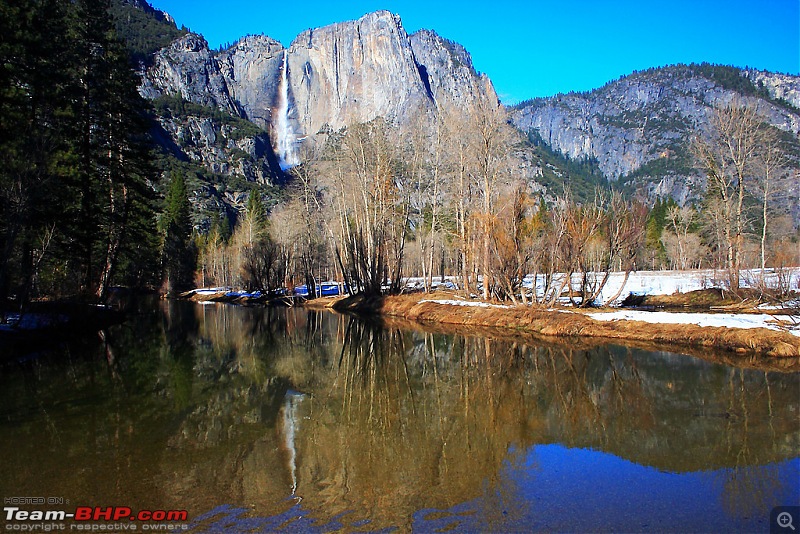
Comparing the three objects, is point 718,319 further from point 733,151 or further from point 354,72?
point 354,72

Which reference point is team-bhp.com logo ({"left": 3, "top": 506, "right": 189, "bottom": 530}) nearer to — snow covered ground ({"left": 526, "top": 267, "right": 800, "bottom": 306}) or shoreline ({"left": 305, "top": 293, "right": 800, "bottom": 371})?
shoreline ({"left": 305, "top": 293, "right": 800, "bottom": 371})

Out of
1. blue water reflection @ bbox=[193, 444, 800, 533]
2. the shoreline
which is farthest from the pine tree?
blue water reflection @ bbox=[193, 444, 800, 533]

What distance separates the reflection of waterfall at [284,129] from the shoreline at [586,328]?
154 m

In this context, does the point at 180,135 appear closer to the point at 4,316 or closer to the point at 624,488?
the point at 4,316

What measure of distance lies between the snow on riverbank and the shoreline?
1.18 feet

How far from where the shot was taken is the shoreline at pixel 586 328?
14.8 m

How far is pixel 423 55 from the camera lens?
188000mm

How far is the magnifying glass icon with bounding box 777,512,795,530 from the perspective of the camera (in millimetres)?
4984

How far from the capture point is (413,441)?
7.57m

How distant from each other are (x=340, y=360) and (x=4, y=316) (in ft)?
33.6

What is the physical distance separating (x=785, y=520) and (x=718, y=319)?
14729mm

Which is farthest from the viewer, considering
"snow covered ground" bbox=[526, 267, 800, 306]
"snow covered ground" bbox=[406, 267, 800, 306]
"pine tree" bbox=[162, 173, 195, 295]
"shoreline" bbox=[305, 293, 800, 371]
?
"pine tree" bbox=[162, 173, 195, 295]

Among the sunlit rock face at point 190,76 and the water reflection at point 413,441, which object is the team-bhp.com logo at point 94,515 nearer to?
the water reflection at point 413,441

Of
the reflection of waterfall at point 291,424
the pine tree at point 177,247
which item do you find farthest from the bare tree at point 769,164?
the pine tree at point 177,247
